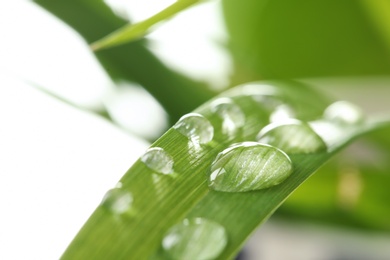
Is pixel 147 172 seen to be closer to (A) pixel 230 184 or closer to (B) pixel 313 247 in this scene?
(A) pixel 230 184

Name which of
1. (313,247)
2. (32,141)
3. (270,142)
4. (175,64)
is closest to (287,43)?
(175,64)

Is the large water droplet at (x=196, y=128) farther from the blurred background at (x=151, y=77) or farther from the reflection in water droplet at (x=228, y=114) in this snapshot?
the blurred background at (x=151, y=77)

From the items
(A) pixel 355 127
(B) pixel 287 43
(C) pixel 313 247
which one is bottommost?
(C) pixel 313 247

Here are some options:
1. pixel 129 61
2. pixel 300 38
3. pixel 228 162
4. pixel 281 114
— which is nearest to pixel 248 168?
pixel 228 162

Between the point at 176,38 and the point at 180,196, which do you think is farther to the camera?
the point at 176,38

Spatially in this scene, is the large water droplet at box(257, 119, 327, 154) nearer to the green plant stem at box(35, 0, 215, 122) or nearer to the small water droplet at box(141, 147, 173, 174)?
the small water droplet at box(141, 147, 173, 174)

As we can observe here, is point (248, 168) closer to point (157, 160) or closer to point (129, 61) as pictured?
point (157, 160)

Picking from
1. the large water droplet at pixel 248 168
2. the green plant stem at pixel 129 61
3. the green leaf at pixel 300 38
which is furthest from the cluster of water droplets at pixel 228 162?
the green leaf at pixel 300 38

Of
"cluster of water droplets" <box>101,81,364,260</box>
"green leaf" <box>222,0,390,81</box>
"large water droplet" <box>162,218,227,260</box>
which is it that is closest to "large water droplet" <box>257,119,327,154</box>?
"cluster of water droplets" <box>101,81,364,260</box>
